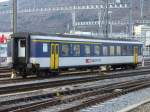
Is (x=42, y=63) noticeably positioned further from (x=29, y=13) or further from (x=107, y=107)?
(x=29, y=13)

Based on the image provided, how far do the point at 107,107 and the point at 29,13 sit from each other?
290ft

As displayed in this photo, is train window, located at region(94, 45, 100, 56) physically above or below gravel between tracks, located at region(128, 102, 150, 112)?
above

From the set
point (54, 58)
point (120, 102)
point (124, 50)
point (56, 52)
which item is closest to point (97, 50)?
point (124, 50)

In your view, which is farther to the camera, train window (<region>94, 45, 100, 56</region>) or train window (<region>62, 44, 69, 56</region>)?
train window (<region>94, 45, 100, 56</region>)

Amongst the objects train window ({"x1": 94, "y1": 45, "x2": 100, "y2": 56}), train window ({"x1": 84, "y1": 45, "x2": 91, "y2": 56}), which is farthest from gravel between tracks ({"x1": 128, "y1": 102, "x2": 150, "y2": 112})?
train window ({"x1": 94, "y1": 45, "x2": 100, "y2": 56})

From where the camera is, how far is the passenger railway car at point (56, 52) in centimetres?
3019

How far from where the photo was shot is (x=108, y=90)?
21500 millimetres

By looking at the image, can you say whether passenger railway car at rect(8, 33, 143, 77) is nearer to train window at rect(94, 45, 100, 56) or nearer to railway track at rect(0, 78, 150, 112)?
train window at rect(94, 45, 100, 56)

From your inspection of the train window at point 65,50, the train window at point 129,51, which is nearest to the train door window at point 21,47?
the train window at point 65,50

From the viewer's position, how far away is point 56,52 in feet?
105

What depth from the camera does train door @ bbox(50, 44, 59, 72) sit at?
3143cm

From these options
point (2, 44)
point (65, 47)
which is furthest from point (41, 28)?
point (65, 47)

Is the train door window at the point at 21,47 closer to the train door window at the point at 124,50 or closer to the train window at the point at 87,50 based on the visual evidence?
the train window at the point at 87,50

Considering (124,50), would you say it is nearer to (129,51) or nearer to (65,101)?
(129,51)
